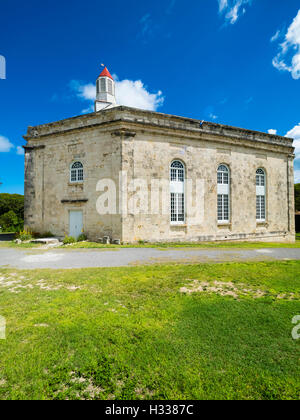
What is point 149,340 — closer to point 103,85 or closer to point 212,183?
point 212,183

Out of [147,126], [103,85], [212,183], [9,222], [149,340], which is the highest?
[103,85]

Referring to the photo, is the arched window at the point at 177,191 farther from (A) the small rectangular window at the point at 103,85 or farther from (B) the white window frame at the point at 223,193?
(A) the small rectangular window at the point at 103,85

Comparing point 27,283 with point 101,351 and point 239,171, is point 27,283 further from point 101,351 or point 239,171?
point 239,171

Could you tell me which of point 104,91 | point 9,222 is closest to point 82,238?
point 9,222

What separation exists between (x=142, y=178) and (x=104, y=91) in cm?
1682

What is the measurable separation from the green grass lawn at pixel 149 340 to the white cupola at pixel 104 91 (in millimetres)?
24117

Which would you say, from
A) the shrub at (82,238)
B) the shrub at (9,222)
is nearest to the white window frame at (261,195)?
the shrub at (82,238)

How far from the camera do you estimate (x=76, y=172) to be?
52.5 ft

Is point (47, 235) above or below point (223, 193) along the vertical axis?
below

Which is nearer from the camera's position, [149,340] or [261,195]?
[149,340]

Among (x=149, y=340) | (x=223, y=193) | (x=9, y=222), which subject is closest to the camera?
(x=149, y=340)

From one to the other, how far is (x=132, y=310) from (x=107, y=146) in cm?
1299
